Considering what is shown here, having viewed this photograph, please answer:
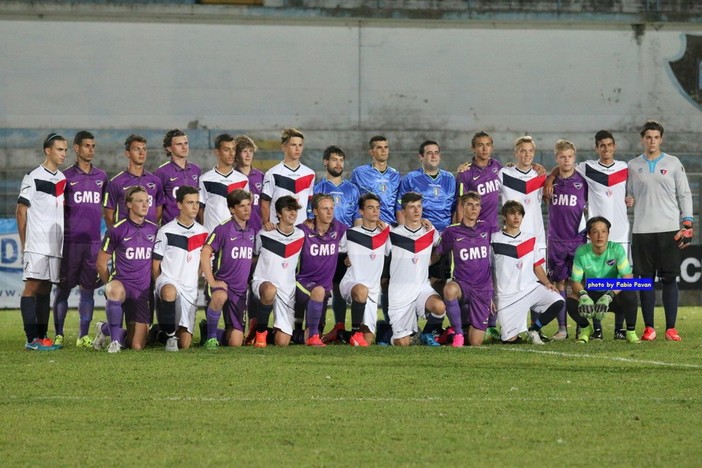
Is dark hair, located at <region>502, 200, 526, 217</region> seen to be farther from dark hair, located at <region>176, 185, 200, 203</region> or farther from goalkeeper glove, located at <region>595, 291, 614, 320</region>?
dark hair, located at <region>176, 185, 200, 203</region>

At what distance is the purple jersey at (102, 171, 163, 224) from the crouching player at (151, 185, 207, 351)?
16.1 inches

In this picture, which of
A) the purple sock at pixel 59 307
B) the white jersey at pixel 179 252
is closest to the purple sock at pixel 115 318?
the white jersey at pixel 179 252

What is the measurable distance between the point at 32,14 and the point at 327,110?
4760mm

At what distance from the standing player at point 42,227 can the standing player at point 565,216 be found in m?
4.13

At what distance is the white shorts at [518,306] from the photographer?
10.3 m

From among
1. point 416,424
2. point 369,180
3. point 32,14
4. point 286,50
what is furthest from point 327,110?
point 416,424

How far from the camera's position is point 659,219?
35.4 ft

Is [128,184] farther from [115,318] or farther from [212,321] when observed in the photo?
[212,321]

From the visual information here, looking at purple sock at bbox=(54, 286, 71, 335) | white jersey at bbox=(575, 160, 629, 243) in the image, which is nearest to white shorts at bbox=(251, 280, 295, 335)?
purple sock at bbox=(54, 286, 71, 335)

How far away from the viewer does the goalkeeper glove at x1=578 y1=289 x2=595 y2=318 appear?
33.1ft

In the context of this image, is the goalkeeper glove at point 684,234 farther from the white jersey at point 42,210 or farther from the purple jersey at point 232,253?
the white jersey at point 42,210

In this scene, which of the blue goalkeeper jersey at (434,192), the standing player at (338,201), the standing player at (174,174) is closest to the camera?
the standing player at (338,201)

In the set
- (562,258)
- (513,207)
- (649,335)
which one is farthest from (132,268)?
(649,335)

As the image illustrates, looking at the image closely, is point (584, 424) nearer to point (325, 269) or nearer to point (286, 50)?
point (325, 269)
